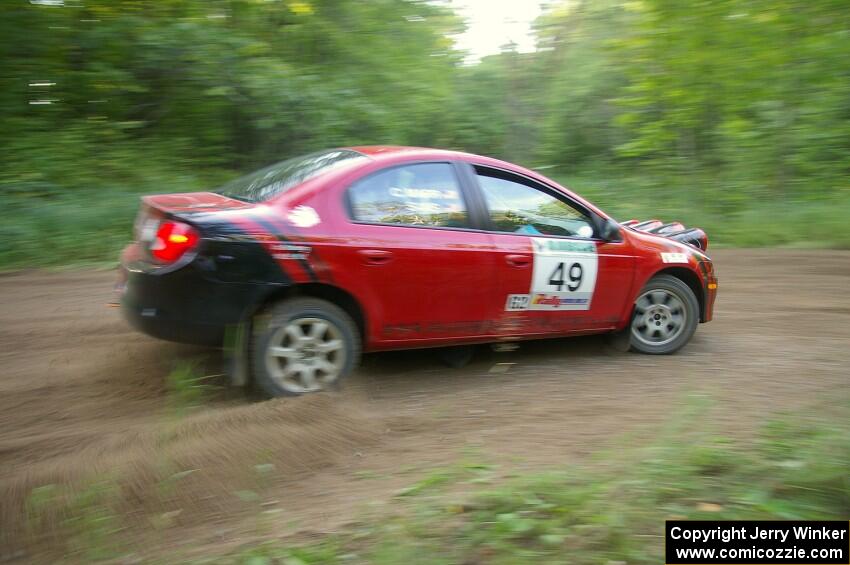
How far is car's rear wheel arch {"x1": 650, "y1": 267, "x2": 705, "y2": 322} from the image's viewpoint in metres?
6.23

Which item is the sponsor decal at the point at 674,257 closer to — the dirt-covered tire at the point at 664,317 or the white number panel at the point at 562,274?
the dirt-covered tire at the point at 664,317

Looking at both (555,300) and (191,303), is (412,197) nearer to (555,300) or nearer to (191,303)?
(555,300)

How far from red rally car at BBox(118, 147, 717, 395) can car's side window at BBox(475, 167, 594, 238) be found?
11mm

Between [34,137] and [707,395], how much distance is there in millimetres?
10826

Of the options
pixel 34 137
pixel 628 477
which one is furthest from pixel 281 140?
pixel 628 477

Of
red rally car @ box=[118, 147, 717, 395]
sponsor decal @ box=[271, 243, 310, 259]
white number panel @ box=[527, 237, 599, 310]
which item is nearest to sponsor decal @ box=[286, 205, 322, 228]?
red rally car @ box=[118, 147, 717, 395]

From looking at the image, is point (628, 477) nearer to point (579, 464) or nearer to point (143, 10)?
point (579, 464)

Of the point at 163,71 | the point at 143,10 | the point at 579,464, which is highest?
the point at 143,10

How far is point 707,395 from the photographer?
5.11 m

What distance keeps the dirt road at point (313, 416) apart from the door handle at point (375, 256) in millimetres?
851

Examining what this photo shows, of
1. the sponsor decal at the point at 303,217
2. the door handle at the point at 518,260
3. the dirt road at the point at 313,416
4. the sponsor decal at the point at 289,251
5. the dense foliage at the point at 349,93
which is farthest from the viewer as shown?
the dense foliage at the point at 349,93

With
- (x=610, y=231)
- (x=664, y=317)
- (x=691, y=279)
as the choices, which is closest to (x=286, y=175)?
(x=610, y=231)

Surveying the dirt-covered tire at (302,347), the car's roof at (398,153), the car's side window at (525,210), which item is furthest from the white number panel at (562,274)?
the dirt-covered tire at (302,347)

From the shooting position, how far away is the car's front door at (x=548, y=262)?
17.8 ft
